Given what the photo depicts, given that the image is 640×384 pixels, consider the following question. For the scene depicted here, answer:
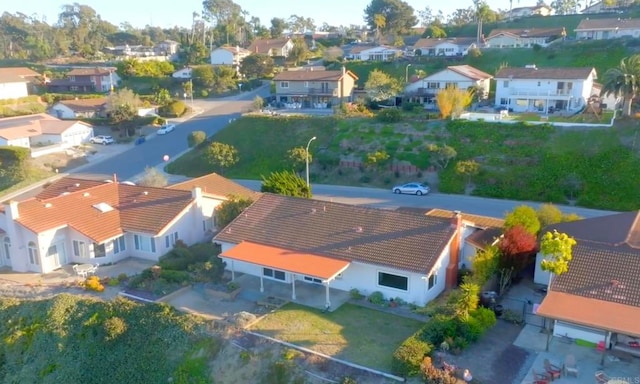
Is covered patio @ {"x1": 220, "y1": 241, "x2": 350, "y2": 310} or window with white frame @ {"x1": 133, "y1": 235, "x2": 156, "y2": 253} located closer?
covered patio @ {"x1": 220, "y1": 241, "x2": 350, "y2": 310}

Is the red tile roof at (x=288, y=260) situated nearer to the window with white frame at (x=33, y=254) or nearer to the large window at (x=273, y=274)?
the large window at (x=273, y=274)

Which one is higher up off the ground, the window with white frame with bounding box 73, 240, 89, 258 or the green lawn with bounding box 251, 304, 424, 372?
the window with white frame with bounding box 73, 240, 89, 258

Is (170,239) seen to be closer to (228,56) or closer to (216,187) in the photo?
(216,187)

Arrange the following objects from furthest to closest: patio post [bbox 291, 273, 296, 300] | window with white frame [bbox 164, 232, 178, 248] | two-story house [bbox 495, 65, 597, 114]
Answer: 1. two-story house [bbox 495, 65, 597, 114]
2. window with white frame [bbox 164, 232, 178, 248]
3. patio post [bbox 291, 273, 296, 300]

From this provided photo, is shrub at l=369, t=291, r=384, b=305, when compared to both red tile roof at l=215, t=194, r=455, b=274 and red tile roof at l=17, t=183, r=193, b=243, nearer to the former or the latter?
red tile roof at l=215, t=194, r=455, b=274

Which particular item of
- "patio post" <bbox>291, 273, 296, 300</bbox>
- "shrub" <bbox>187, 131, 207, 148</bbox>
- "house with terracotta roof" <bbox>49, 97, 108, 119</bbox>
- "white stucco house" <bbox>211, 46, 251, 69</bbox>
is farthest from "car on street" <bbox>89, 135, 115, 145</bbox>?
"patio post" <bbox>291, 273, 296, 300</bbox>

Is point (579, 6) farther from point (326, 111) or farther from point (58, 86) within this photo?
point (58, 86)

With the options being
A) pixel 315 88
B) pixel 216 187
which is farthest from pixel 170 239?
pixel 315 88
